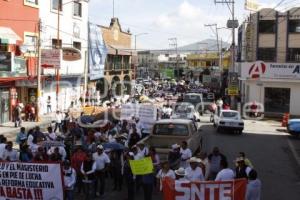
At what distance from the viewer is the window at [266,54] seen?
4750 centimetres

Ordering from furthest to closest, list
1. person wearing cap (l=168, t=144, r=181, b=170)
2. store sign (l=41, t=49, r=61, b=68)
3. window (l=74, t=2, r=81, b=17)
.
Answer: window (l=74, t=2, r=81, b=17) < store sign (l=41, t=49, r=61, b=68) < person wearing cap (l=168, t=144, r=181, b=170)

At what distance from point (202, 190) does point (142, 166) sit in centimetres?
269

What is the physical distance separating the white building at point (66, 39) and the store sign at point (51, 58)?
66.6 inches

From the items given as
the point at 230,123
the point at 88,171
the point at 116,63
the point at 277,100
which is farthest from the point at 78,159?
the point at 116,63

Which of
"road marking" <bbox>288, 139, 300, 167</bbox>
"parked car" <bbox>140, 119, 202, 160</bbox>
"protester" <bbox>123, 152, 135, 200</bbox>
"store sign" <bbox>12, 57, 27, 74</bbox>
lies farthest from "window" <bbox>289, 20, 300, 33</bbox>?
"protester" <bbox>123, 152, 135, 200</bbox>

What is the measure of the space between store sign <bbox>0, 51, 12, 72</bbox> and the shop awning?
0.81 m

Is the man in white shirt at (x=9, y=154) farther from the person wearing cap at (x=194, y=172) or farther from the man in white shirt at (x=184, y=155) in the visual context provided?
the person wearing cap at (x=194, y=172)

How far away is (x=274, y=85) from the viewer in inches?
1767

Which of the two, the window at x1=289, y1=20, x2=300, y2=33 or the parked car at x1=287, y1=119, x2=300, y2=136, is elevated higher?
the window at x1=289, y1=20, x2=300, y2=33

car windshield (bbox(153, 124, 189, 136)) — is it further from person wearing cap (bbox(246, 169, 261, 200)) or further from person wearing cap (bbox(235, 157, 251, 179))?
person wearing cap (bbox(246, 169, 261, 200))

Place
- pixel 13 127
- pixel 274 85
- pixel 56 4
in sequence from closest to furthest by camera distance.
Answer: pixel 13 127 < pixel 56 4 < pixel 274 85

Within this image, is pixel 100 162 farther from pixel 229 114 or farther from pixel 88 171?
pixel 229 114

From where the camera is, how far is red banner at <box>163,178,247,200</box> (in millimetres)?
10703

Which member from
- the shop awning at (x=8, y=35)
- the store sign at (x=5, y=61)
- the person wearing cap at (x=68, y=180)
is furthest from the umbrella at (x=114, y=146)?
the shop awning at (x=8, y=35)
